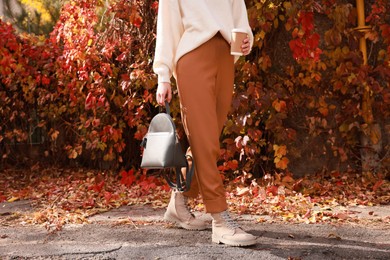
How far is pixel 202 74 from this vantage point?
288 centimetres

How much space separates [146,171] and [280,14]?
2.04 meters

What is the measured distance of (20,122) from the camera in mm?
6594

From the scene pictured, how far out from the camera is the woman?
9.46 feet

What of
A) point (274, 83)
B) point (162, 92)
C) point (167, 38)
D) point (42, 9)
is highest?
point (42, 9)

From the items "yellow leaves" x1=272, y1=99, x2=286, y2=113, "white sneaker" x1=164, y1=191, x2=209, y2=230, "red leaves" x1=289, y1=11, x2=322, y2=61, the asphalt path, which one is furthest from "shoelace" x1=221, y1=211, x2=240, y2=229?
"red leaves" x1=289, y1=11, x2=322, y2=61

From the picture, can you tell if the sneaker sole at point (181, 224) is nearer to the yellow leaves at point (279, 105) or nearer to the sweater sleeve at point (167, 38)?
the sweater sleeve at point (167, 38)

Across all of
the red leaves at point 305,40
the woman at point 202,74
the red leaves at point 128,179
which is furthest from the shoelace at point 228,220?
the red leaves at point 128,179

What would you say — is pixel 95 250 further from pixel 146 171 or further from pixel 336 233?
pixel 146 171

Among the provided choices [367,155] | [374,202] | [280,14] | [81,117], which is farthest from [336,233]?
[81,117]

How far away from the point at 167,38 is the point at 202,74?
0.92 ft

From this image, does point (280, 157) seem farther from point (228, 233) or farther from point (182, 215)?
point (228, 233)

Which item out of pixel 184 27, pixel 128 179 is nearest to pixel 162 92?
pixel 184 27

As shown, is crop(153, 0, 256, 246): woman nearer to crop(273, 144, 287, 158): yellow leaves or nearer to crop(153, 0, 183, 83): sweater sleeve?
crop(153, 0, 183, 83): sweater sleeve

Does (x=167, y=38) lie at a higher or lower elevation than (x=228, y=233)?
higher
